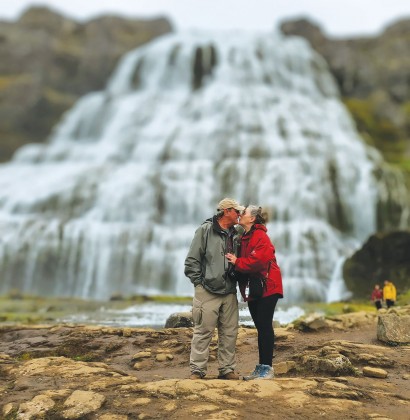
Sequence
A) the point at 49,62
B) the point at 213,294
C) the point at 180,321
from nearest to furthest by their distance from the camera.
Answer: the point at 213,294 → the point at 180,321 → the point at 49,62

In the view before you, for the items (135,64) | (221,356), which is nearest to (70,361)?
(221,356)

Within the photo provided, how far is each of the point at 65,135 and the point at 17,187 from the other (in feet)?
48.6

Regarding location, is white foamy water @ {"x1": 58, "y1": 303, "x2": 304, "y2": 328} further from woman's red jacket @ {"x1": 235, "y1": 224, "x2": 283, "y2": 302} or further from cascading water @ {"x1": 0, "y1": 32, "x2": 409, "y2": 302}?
cascading water @ {"x1": 0, "y1": 32, "x2": 409, "y2": 302}

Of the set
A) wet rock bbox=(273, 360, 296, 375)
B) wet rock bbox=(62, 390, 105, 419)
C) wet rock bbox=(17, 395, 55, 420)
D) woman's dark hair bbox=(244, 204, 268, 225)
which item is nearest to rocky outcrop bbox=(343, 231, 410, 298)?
wet rock bbox=(273, 360, 296, 375)

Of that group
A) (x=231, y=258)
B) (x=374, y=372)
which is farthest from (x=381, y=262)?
(x=231, y=258)

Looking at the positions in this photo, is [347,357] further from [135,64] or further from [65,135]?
[135,64]

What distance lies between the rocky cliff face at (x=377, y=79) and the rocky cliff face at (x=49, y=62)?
2667 cm

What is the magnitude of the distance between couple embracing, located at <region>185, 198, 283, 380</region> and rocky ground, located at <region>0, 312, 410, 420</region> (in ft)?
1.59

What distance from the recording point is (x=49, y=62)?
63.7 m

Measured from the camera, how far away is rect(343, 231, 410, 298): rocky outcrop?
24344 millimetres

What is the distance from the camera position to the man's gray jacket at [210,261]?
24.5 ft

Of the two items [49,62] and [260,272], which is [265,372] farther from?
[49,62]

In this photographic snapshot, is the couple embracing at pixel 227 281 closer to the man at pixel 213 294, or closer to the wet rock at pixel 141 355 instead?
the man at pixel 213 294

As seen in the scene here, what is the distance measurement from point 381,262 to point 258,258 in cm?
1925
